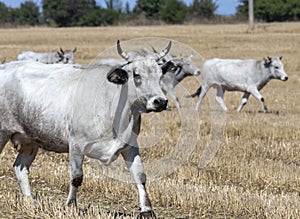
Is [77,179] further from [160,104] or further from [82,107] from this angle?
[160,104]

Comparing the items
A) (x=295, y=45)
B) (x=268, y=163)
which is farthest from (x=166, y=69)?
(x=295, y=45)

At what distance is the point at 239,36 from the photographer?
51.3 metres

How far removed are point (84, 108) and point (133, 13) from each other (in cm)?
9198

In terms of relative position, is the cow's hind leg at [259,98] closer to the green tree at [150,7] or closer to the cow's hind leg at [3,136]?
the cow's hind leg at [3,136]

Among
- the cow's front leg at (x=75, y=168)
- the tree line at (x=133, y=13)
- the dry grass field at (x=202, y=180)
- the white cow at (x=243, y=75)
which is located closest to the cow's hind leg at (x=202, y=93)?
the white cow at (x=243, y=75)

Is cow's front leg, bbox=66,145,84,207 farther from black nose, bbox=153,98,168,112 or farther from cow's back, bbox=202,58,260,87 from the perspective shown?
cow's back, bbox=202,58,260,87

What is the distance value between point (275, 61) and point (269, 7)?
62.5 meters

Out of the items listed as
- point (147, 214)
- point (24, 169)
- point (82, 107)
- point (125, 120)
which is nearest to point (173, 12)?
point (24, 169)

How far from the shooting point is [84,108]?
770cm

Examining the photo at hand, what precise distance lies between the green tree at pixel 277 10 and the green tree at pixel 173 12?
947 centimetres

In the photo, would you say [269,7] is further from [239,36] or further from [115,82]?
[115,82]

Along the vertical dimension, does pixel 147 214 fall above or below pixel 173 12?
above

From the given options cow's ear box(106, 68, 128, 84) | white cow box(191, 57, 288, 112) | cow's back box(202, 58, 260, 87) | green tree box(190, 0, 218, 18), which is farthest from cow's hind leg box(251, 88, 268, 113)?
green tree box(190, 0, 218, 18)

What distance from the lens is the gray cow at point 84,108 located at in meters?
7.39
